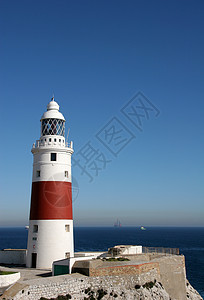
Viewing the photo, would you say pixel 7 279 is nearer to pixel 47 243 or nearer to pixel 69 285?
pixel 69 285

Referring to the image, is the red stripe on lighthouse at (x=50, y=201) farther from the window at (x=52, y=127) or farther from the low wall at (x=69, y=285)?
the low wall at (x=69, y=285)

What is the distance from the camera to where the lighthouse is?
25.0 metres

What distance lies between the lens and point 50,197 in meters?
25.5

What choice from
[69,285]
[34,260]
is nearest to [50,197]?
[34,260]

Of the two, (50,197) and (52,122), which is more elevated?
(52,122)

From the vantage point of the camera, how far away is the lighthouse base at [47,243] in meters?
24.8

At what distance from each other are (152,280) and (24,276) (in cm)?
897

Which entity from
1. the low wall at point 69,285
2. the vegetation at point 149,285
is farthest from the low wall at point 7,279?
the vegetation at point 149,285

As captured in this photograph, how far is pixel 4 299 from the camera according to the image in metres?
15.9

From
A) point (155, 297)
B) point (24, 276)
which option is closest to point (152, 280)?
point (155, 297)

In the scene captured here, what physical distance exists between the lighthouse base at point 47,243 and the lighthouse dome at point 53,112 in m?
8.79

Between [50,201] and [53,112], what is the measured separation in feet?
25.0

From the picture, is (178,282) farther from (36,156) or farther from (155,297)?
(36,156)

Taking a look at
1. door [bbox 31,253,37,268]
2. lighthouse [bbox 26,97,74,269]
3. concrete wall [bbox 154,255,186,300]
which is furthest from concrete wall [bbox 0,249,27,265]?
concrete wall [bbox 154,255,186,300]
